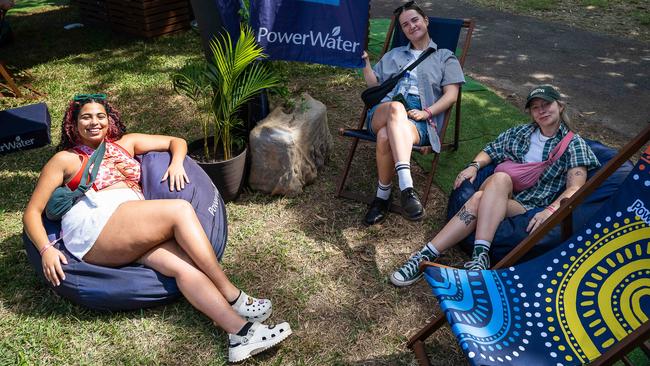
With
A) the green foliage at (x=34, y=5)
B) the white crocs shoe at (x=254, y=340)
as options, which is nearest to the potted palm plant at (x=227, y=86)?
the white crocs shoe at (x=254, y=340)

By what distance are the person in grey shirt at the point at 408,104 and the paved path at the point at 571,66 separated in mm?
2219

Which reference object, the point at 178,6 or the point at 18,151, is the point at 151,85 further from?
the point at 178,6

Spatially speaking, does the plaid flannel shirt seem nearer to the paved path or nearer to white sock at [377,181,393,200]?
white sock at [377,181,393,200]

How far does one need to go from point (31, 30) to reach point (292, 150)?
278 inches

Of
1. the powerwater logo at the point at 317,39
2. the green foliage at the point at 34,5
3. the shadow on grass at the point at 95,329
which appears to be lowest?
the shadow on grass at the point at 95,329

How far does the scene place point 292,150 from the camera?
375 cm

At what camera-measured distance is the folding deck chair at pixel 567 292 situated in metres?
2.08

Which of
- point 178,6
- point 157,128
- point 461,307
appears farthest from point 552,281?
point 178,6

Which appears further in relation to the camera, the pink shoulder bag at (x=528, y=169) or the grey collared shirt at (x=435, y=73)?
the grey collared shirt at (x=435, y=73)

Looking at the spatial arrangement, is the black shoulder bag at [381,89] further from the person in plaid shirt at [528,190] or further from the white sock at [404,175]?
the person in plaid shirt at [528,190]

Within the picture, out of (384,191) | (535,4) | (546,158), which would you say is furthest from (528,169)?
(535,4)

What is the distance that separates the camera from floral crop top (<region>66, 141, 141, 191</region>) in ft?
9.34

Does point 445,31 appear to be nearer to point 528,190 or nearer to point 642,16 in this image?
point 528,190

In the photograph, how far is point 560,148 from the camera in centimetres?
315
